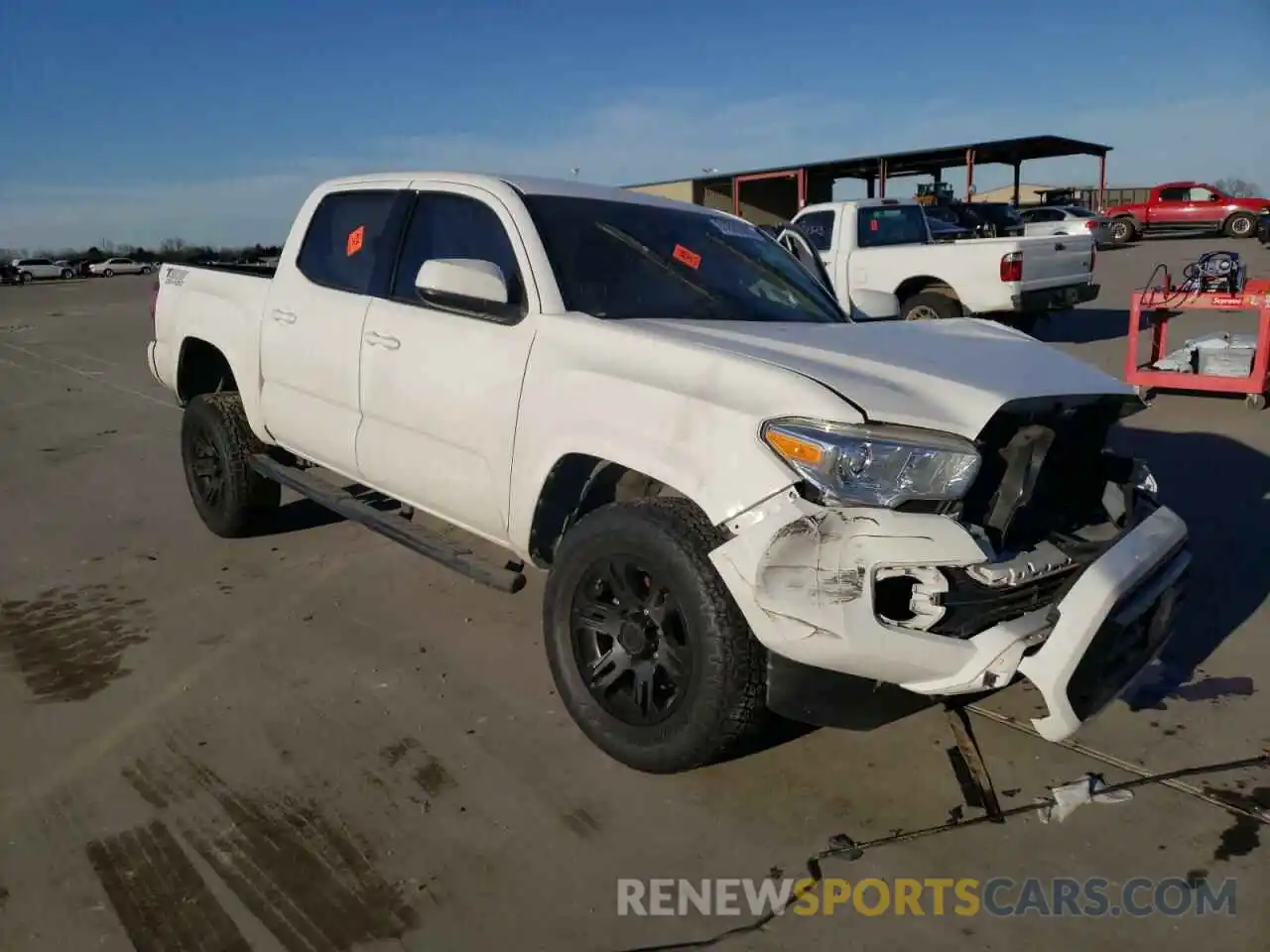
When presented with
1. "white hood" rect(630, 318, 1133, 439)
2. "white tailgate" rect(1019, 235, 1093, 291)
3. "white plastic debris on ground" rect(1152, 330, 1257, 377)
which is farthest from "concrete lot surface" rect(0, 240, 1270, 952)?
"white tailgate" rect(1019, 235, 1093, 291)

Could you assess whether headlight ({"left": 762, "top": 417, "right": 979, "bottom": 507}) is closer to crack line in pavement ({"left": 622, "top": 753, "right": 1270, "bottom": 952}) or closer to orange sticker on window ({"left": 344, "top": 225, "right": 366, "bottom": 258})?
crack line in pavement ({"left": 622, "top": 753, "right": 1270, "bottom": 952})

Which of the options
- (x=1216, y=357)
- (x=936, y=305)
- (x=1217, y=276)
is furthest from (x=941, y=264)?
(x=1216, y=357)

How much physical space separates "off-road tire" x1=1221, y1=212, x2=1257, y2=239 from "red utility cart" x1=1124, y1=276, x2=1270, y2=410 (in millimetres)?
25088

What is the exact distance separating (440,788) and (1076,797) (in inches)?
76.2

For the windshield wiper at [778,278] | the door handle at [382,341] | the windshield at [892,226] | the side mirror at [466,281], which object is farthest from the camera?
the windshield at [892,226]

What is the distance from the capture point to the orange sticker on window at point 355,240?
4.59 m

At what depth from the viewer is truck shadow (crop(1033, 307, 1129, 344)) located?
13.7 m

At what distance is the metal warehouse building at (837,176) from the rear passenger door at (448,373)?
3034 cm

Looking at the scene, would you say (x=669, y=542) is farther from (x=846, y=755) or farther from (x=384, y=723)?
(x=384, y=723)

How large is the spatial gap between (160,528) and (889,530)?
4.78 meters

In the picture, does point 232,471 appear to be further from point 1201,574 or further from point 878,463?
point 1201,574

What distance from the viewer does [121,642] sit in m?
4.26

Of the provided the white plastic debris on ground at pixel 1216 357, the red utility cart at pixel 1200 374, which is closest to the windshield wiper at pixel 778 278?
the red utility cart at pixel 1200 374

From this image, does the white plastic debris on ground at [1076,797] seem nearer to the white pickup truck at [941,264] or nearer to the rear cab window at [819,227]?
the white pickup truck at [941,264]
